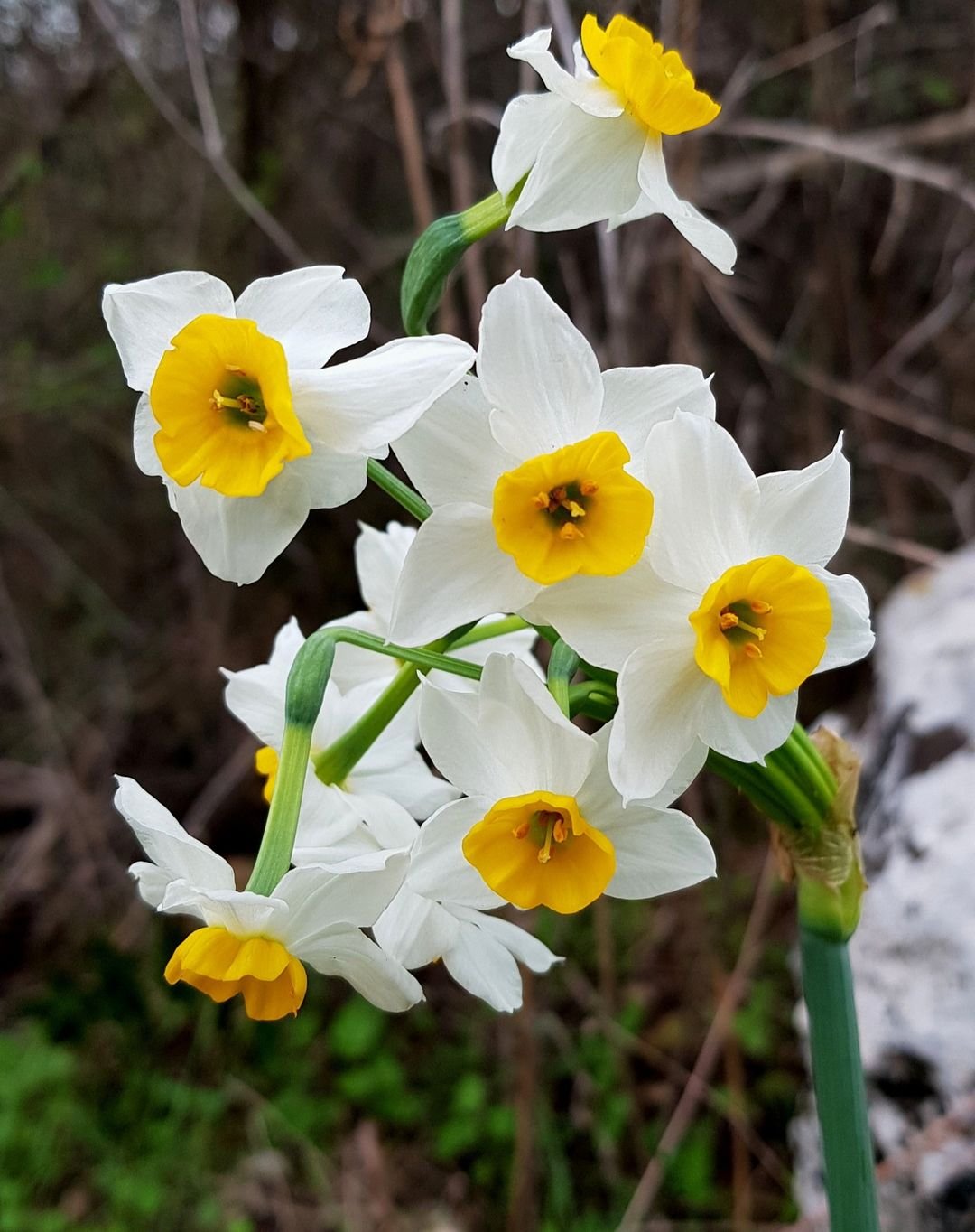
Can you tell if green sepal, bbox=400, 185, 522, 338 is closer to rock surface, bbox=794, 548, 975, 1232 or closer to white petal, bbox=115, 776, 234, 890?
white petal, bbox=115, 776, 234, 890

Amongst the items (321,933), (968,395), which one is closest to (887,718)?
(321,933)

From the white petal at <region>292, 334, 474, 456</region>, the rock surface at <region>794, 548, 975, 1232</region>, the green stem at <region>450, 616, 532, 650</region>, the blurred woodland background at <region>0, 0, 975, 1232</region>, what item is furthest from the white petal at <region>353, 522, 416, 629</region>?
the blurred woodland background at <region>0, 0, 975, 1232</region>

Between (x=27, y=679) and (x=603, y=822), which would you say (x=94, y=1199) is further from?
(x=603, y=822)

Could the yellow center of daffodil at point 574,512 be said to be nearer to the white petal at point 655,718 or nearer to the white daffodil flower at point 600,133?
the white petal at point 655,718

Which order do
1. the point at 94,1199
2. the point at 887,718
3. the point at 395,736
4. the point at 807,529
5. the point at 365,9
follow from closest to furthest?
the point at 807,529 → the point at 395,736 → the point at 887,718 → the point at 94,1199 → the point at 365,9

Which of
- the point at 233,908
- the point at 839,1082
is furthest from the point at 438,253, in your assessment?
the point at 839,1082

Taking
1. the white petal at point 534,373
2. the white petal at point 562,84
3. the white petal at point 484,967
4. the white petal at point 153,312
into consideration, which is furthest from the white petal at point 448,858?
the white petal at point 562,84

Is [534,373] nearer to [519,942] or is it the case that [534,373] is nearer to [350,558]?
[519,942]
